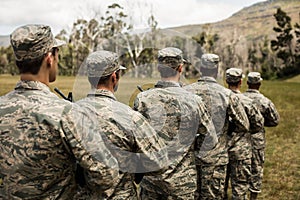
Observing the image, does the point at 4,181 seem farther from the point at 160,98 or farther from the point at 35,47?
the point at 160,98

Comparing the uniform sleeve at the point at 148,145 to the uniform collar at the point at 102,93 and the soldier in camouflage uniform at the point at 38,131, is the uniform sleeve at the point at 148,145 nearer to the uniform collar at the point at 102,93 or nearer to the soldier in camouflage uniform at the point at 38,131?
the uniform collar at the point at 102,93

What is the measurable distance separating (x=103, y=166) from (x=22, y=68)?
69cm

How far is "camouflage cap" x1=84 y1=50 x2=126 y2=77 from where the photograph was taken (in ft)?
9.39

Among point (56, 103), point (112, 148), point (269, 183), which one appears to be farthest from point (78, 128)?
point (269, 183)

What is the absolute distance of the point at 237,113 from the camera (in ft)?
15.7

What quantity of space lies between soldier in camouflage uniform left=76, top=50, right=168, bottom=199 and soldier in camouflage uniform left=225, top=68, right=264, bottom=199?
8.72ft

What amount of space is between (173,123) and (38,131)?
1.81 m

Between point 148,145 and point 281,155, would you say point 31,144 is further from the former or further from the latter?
point 281,155

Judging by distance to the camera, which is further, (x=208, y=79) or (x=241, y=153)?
(x=241, y=153)

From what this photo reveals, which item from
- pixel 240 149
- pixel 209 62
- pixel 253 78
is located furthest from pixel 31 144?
pixel 253 78

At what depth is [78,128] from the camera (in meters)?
2.09

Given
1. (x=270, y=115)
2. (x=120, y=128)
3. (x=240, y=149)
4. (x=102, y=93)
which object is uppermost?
(x=102, y=93)

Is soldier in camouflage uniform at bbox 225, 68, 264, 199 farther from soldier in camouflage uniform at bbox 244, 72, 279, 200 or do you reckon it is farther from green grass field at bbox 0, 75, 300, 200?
green grass field at bbox 0, 75, 300, 200

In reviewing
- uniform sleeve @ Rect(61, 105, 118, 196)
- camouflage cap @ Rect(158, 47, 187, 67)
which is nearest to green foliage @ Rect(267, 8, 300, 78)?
camouflage cap @ Rect(158, 47, 187, 67)
